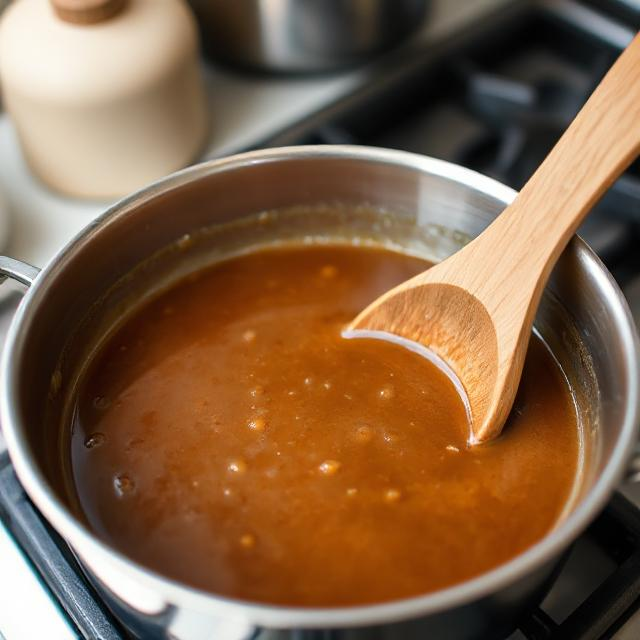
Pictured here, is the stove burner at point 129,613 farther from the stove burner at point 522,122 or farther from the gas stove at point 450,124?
the stove burner at point 522,122

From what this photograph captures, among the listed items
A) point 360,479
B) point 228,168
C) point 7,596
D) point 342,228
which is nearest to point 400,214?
point 342,228

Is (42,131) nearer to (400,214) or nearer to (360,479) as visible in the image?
(400,214)

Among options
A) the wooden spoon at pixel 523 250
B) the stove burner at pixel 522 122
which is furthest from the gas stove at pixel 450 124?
the wooden spoon at pixel 523 250

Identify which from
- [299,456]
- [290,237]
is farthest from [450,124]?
[299,456]

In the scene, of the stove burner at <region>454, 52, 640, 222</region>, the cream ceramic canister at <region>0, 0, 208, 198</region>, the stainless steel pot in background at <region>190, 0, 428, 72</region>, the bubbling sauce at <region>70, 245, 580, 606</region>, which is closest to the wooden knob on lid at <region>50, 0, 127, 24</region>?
the cream ceramic canister at <region>0, 0, 208, 198</region>

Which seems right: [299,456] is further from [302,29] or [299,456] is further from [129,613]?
[302,29]
